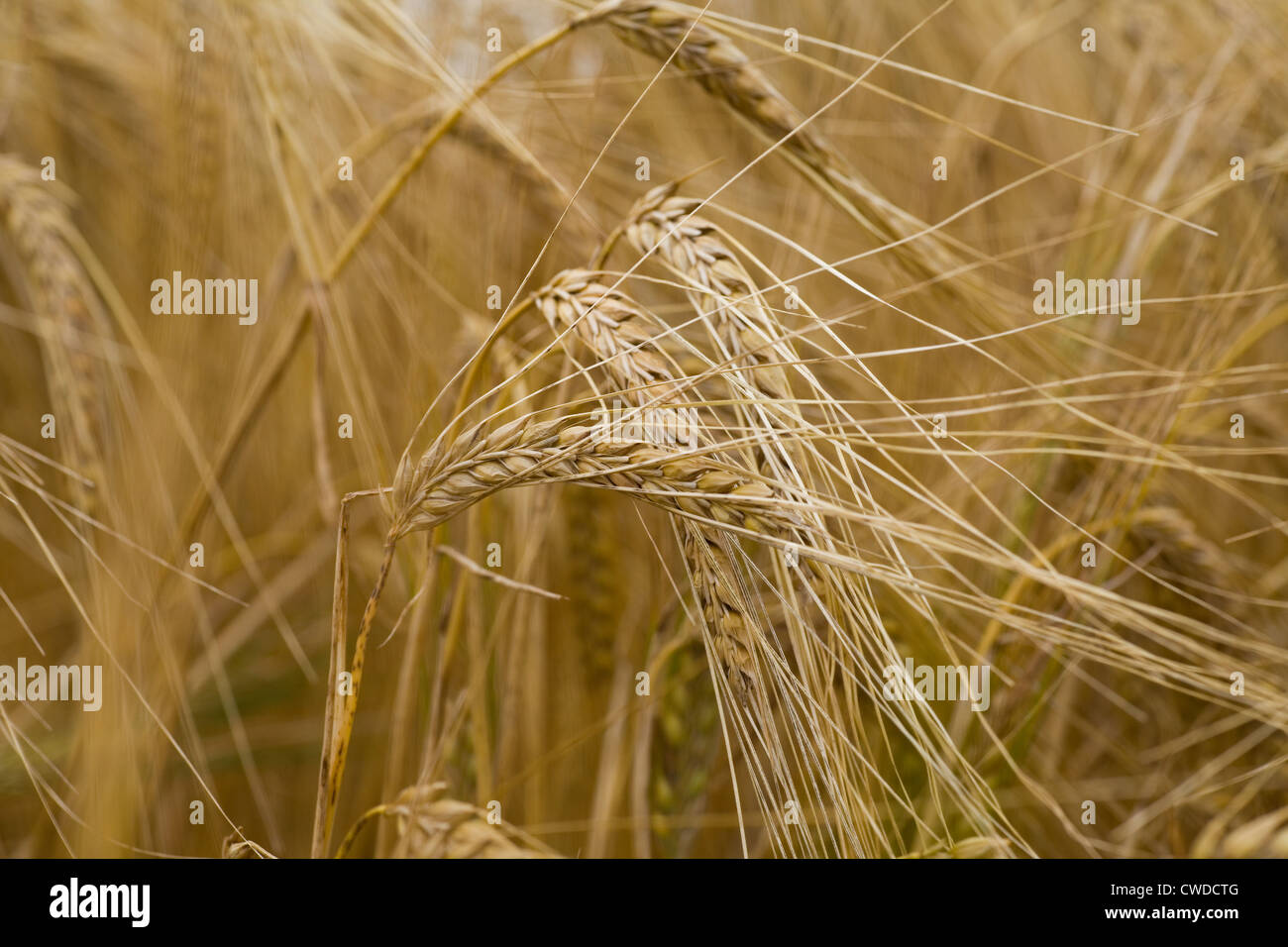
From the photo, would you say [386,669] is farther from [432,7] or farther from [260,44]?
[432,7]

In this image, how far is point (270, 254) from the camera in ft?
3.10

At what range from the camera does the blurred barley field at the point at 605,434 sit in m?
0.53

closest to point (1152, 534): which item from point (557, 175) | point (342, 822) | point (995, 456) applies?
point (995, 456)
